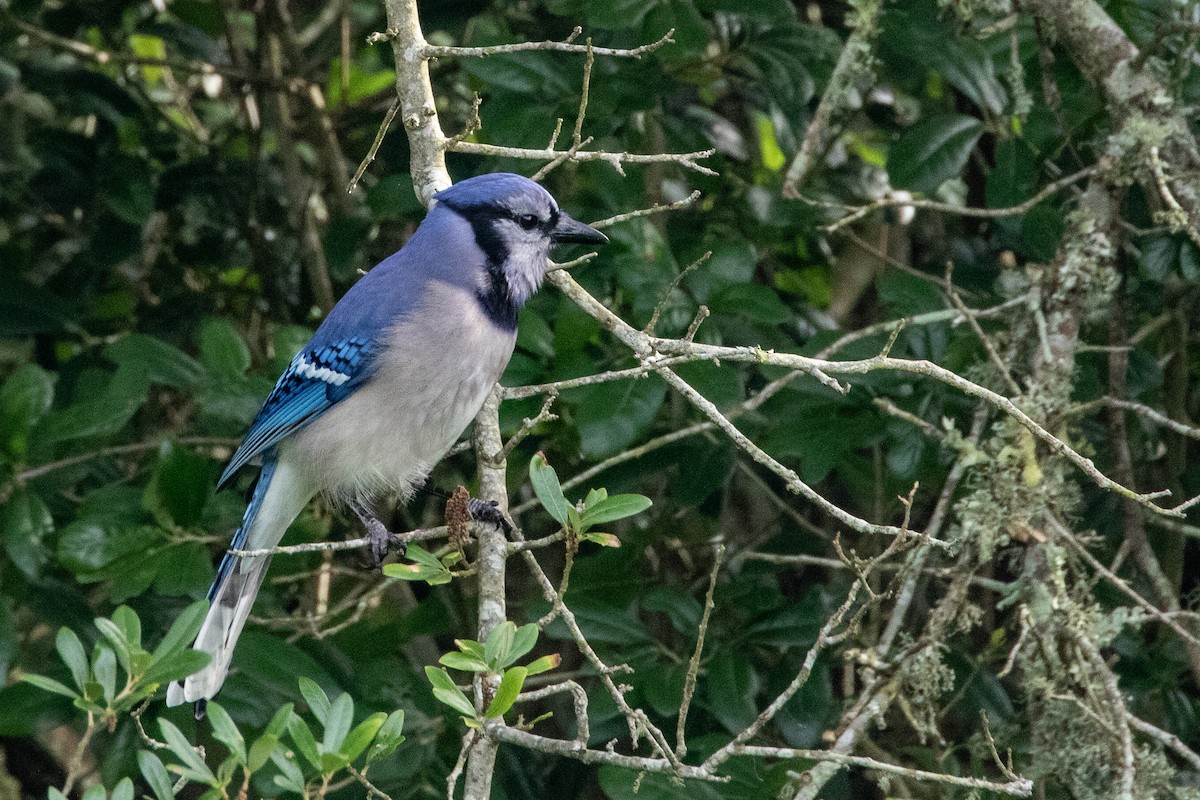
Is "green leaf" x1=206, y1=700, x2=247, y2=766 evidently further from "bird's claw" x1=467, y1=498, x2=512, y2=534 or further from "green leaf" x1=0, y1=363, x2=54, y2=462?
"green leaf" x1=0, y1=363, x2=54, y2=462

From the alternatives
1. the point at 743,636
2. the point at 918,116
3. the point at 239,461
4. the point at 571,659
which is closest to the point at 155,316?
the point at 239,461

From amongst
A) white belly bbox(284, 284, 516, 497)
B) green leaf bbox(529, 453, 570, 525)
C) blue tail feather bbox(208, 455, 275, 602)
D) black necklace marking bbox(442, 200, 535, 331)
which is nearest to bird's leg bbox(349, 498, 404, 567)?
white belly bbox(284, 284, 516, 497)

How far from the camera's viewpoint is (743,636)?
3.17 meters

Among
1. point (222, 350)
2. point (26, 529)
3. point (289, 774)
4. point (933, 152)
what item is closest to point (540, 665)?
point (289, 774)

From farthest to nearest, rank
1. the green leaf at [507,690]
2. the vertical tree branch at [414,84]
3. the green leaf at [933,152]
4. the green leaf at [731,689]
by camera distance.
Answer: the green leaf at [933,152], the green leaf at [731,689], the vertical tree branch at [414,84], the green leaf at [507,690]

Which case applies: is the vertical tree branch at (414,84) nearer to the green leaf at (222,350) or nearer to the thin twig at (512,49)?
the thin twig at (512,49)

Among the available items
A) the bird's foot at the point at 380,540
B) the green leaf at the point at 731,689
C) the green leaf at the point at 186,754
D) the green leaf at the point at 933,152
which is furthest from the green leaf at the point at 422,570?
the green leaf at the point at 933,152

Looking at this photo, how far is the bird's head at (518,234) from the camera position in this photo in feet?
9.83

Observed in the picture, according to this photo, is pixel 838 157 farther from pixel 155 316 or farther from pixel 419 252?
pixel 155 316

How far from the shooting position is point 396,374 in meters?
2.97

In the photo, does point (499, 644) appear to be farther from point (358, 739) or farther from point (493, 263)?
point (493, 263)

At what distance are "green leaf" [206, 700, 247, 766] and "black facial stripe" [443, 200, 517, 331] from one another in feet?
3.84

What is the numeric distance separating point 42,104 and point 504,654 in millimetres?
2982

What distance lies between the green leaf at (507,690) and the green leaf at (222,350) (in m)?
1.50
